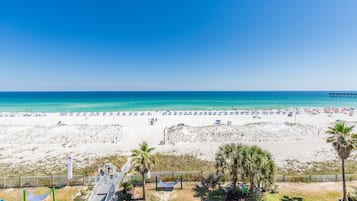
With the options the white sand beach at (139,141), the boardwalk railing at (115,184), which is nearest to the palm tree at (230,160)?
the white sand beach at (139,141)

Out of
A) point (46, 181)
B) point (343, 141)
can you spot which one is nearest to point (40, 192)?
point (46, 181)

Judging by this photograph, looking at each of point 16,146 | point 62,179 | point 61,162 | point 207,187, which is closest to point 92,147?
point 61,162

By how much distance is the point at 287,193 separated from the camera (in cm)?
1230

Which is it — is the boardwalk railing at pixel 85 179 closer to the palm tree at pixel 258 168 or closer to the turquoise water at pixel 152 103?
the palm tree at pixel 258 168

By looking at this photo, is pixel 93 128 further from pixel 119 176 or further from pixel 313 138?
pixel 313 138

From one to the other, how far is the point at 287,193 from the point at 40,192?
58.6 feet

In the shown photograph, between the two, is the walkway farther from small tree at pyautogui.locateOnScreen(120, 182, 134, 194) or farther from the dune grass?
the dune grass

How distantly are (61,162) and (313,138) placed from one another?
3170 centimetres

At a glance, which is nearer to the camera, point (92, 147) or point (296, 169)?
point (296, 169)

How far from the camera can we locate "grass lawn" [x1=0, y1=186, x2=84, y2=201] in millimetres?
11773

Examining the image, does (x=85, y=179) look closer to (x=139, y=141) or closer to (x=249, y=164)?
(x=139, y=141)

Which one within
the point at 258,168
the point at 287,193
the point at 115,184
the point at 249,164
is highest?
the point at 249,164

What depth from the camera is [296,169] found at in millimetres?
15812

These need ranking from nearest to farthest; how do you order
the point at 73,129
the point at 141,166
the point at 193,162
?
the point at 141,166
the point at 193,162
the point at 73,129
